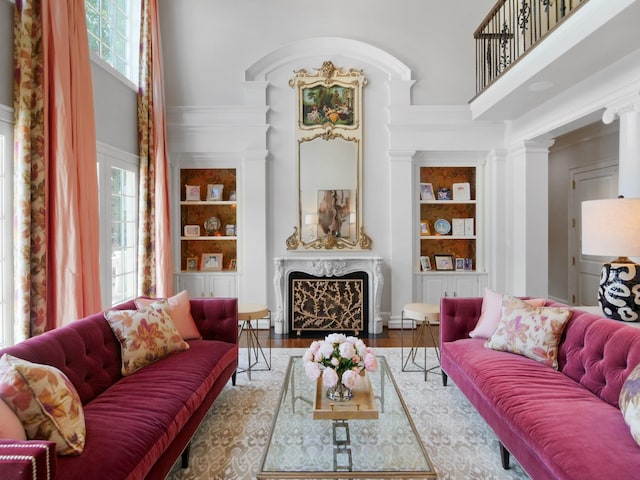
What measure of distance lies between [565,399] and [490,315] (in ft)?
3.44

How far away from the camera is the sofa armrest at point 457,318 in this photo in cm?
319

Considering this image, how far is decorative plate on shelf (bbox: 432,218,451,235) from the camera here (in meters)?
5.45

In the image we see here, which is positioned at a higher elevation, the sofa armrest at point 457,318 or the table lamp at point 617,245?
the table lamp at point 617,245

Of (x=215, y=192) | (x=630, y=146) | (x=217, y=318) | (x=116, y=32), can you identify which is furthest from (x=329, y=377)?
(x=116, y=32)

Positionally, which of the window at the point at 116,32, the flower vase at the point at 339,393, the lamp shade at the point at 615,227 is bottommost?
the flower vase at the point at 339,393

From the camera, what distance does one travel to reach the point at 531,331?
8.48 feet

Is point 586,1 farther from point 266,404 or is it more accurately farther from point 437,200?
point 266,404

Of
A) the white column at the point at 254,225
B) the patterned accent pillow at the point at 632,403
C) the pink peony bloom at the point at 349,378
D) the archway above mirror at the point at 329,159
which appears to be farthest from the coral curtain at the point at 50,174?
the patterned accent pillow at the point at 632,403

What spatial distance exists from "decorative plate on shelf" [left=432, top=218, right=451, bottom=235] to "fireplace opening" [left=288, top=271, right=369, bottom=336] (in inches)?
56.0

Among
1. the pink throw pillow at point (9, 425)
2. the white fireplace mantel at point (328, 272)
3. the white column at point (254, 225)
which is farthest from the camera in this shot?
the white column at point (254, 225)

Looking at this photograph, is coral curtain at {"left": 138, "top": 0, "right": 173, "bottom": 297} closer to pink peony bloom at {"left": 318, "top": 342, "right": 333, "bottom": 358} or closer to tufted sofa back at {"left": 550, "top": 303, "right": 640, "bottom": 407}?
pink peony bloom at {"left": 318, "top": 342, "right": 333, "bottom": 358}

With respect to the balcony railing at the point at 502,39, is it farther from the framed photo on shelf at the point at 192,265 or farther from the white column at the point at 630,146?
the framed photo on shelf at the point at 192,265

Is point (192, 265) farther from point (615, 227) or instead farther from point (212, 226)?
point (615, 227)

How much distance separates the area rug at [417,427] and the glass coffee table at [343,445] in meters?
0.23
